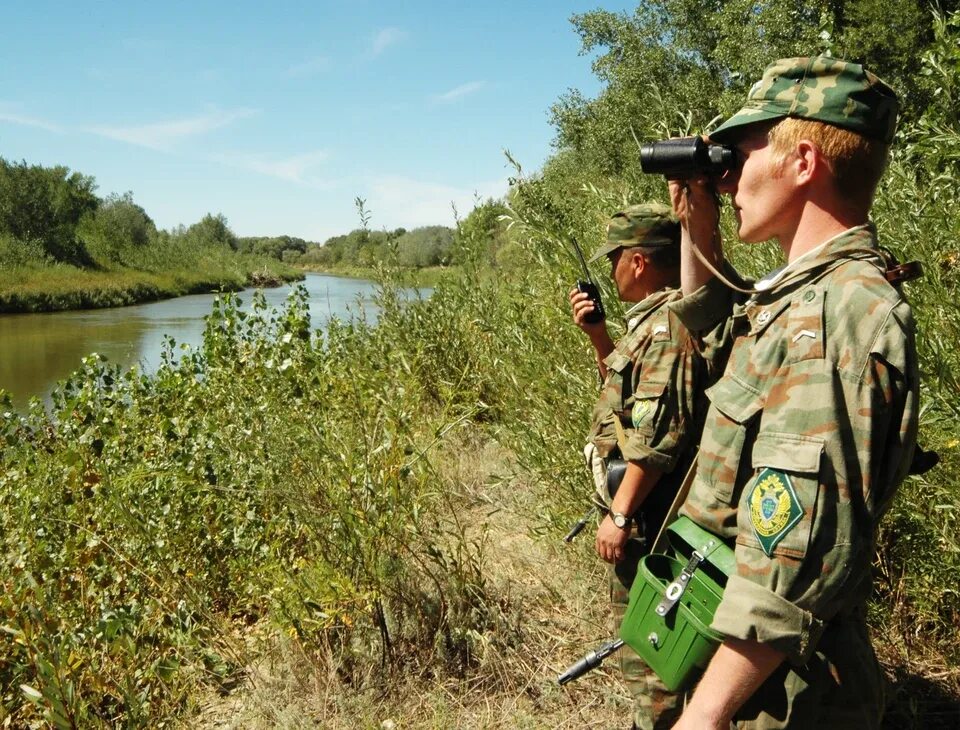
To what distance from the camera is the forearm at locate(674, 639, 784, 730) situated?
1.06 meters

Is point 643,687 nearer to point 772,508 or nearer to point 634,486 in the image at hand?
point 634,486

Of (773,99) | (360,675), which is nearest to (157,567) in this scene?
(360,675)

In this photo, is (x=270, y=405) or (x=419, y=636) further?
(x=270, y=405)

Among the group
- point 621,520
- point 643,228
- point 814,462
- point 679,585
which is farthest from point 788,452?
point 643,228

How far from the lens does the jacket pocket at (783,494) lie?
1.03 m

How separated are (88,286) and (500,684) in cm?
4211

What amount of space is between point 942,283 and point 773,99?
1.46 metres

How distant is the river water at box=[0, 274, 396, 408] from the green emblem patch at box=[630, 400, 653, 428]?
370 inches

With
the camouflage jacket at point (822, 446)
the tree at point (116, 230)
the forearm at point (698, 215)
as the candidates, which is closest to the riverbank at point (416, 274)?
the forearm at point (698, 215)

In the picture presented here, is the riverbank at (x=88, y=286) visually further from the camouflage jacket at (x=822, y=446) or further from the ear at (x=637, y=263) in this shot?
the camouflage jacket at (x=822, y=446)

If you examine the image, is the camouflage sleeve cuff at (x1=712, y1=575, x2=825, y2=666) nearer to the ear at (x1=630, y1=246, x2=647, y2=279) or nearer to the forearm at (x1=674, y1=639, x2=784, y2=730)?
the forearm at (x1=674, y1=639, x2=784, y2=730)

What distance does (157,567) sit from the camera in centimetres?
341

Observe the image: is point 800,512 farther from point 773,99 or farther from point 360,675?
point 360,675

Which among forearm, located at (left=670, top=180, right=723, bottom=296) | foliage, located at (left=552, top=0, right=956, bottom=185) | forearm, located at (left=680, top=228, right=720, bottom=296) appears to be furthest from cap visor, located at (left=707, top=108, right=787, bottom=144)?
foliage, located at (left=552, top=0, right=956, bottom=185)
